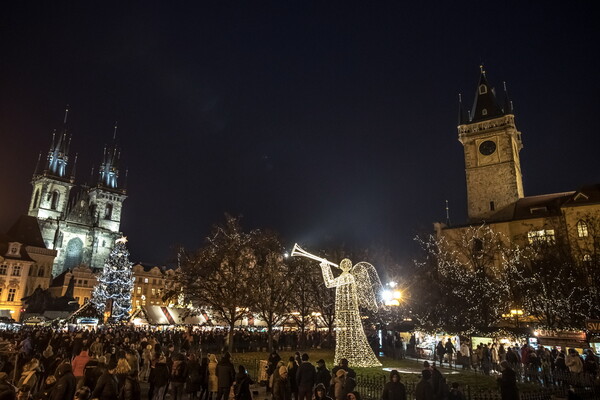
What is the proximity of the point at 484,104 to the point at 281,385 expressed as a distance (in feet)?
196

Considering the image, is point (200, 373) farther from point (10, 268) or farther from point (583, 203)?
point (10, 268)

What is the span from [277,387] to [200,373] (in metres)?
2.56

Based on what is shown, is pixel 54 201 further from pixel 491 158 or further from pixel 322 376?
pixel 322 376

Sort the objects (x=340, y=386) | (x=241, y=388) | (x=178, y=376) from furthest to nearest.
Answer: (x=178, y=376) < (x=340, y=386) < (x=241, y=388)

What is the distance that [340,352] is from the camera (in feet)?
59.5

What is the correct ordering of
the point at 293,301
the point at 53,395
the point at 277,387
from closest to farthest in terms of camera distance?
the point at 53,395 → the point at 277,387 → the point at 293,301

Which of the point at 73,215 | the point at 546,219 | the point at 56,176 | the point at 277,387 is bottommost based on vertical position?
the point at 277,387

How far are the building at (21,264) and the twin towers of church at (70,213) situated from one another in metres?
12.9

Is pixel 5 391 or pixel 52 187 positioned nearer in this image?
pixel 5 391

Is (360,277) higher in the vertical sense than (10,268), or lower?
lower

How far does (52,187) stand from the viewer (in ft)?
292

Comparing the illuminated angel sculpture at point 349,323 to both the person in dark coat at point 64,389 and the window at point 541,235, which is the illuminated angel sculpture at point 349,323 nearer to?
the person in dark coat at point 64,389

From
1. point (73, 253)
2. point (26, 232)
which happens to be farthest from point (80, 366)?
point (73, 253)

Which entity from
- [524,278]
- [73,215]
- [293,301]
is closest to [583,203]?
[524,278]
